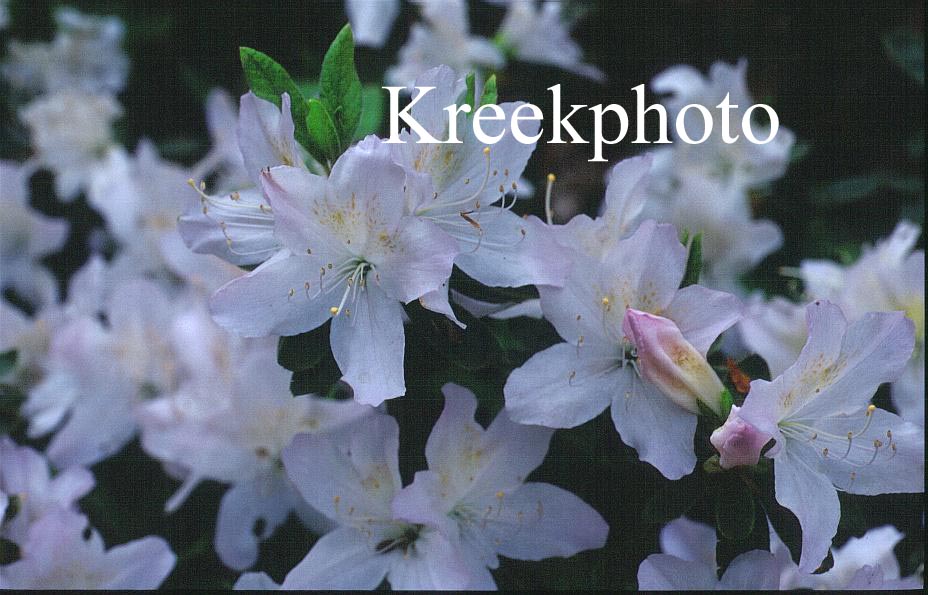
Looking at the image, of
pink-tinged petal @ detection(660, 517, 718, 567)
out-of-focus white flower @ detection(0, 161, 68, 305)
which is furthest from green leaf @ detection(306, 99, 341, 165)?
out-of-focus white flower @ detection(0, 161, 68, 305)

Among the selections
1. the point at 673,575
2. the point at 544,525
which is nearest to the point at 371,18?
the point at 544,525

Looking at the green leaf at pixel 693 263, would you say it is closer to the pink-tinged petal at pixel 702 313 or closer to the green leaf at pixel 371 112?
the pink-tinged petal at pixel 702 313

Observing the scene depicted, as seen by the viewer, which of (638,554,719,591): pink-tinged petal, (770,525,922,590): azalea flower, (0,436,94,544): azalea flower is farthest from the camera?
(0,436,94,544): azalea flower

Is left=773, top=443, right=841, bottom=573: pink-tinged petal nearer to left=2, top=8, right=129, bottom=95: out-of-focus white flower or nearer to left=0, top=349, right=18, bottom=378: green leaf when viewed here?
left=0, top=349, right=18, bottom=378: green leaf

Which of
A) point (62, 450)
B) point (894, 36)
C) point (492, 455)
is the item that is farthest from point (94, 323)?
point (894, 36)

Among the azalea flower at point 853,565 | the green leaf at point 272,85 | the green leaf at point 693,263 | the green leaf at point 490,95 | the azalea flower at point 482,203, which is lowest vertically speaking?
the azalea flower at point 853,565

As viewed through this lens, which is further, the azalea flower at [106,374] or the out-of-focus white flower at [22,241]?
the out-of-focus white flower at [22,241]

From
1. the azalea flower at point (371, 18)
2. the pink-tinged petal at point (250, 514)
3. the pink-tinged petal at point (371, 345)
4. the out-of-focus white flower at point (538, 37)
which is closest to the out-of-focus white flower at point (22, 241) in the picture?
the azalea flower at point (371, 18)

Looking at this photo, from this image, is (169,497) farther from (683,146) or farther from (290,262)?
(683,146)
